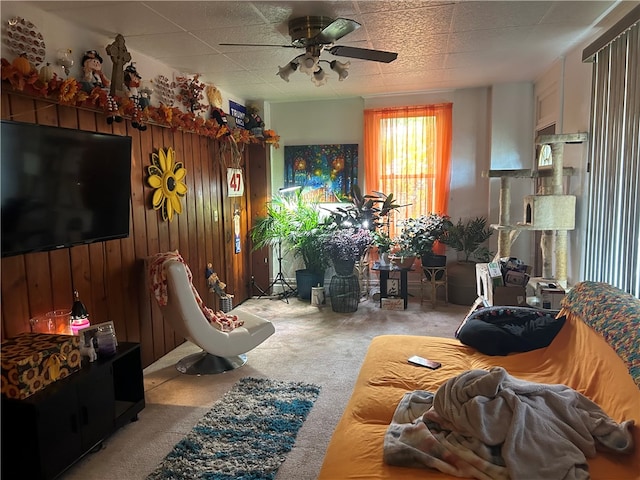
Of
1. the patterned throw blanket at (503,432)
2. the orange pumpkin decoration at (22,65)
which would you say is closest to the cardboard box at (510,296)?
the patterned throw blanket at (503,432)

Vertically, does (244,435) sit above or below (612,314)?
below

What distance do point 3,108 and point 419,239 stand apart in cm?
380

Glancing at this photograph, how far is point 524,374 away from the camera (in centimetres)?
229

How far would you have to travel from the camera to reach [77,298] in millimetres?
2707

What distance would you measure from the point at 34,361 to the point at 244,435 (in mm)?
1098

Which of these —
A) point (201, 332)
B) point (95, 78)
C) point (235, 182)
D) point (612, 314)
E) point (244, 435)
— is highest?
point (95, 78)

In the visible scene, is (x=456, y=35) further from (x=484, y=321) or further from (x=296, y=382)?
(x=296, y=382)

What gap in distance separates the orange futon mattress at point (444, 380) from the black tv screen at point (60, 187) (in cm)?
178

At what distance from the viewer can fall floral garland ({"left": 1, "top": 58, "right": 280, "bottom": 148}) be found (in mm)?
2238

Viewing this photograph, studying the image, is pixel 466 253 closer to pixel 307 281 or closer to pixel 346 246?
pixel 346 246

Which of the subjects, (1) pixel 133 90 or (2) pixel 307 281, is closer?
(1) pixel 133 90

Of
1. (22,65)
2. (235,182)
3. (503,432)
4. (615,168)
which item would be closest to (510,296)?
(615,168)

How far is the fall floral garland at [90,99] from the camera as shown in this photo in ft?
7.34

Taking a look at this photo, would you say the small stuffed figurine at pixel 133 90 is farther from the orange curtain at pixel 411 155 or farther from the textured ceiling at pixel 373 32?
the orange curtain at pixel 411 155
